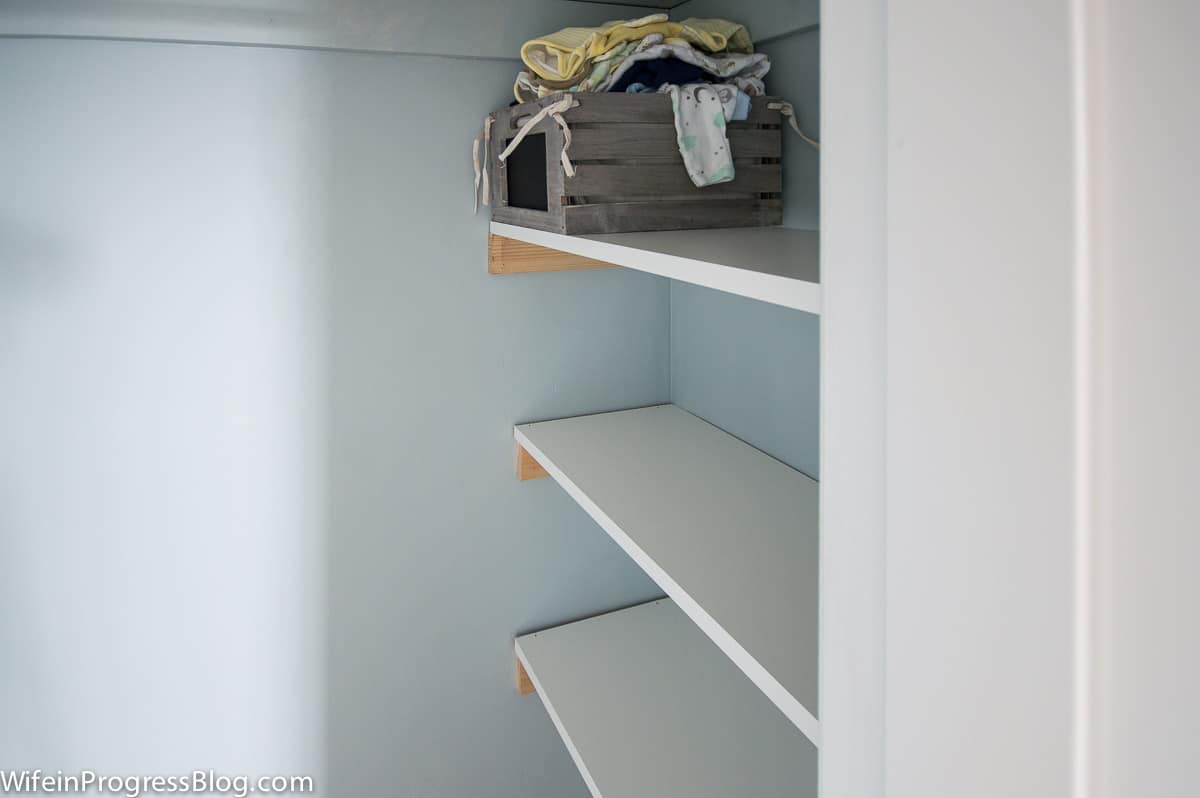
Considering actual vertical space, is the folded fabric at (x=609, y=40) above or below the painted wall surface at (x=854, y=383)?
above

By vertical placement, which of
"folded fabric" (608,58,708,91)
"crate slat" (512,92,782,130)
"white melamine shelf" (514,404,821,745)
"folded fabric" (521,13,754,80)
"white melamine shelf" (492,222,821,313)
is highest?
"folded fabric" (521,13,754,80)

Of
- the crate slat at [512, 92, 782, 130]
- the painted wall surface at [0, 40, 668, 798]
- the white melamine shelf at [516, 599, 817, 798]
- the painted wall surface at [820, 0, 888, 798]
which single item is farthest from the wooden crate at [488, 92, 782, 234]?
the white melamine shelf at [516, 599, 817, 798]

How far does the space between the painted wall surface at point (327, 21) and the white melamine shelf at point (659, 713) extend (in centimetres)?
94

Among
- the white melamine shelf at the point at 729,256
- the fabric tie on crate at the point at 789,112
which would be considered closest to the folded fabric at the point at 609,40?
the fabric tie on crate at the point at 789,112

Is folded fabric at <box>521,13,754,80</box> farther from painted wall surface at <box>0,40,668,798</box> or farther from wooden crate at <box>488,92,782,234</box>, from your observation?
painted wall surface at <box>0,40,668,798</box>

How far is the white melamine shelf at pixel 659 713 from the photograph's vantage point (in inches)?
40.2

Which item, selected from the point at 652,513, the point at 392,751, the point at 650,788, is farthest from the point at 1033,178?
the point at 392,751

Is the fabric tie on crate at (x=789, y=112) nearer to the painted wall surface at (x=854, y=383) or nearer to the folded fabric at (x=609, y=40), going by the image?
the folded fabric at (x=609, y=40)

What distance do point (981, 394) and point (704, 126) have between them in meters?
0.69

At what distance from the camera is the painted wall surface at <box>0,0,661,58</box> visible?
3.33 feet

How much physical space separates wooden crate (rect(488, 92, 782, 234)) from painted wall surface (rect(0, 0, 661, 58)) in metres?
0.22

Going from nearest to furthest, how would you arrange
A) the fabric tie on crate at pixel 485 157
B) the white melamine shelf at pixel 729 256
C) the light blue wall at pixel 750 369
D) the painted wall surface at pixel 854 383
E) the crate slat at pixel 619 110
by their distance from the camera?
the painted wall surface at pixel 854 383 < the white melamine shelf at pixel 729 256 < the crate slat at pixel 619 110 < the light blue wall at pixel 750 369 < the fabric tie on crate at pixel 485 157

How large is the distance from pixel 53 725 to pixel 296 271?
28.9 inches

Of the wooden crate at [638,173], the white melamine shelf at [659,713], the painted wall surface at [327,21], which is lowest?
the white melamine shelf at [659,713]
